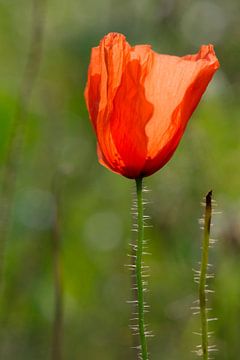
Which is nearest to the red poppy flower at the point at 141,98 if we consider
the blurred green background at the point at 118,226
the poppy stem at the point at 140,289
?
the poppy stem at the point at 140,289

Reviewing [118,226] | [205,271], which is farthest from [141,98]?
[118,226]

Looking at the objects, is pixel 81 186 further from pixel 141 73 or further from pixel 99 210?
pixel 141 73

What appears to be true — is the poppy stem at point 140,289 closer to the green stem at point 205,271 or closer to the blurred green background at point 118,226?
the green stem at point 205,271

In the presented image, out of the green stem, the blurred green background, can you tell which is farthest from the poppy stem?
the blurred green background

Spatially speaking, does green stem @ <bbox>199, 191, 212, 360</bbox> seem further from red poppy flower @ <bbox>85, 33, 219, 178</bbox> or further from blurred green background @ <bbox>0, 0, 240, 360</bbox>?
blurred green background @ <bbox>0, 0, 240, 360</bbox>

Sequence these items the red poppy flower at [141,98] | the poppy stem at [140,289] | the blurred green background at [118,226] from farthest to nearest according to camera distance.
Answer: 1. the blurred green background at [118,226]
2. the red poppy flower at [141,98]
3. the poppy stem at [140,289]
